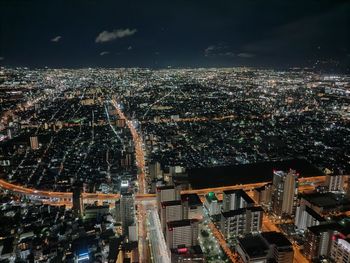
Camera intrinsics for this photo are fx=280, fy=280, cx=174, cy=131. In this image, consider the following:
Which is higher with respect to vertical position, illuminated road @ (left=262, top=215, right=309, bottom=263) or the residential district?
the residential district

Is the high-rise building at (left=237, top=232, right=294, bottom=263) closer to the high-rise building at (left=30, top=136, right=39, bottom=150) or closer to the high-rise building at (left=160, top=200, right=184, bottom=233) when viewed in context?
the high-rise building at (left=160, top=200, right=184, bottom=233)

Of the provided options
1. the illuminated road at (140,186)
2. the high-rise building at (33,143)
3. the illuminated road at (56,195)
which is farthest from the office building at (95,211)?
the high-rise building at (33,143)

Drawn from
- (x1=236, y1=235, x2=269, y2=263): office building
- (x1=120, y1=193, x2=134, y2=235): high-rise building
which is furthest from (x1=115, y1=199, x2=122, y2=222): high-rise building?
(x1=236, y1=235, x2=269, y2=263): office building

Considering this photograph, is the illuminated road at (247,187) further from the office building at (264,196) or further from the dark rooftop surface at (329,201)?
the dark rooftop surface at (329,201)

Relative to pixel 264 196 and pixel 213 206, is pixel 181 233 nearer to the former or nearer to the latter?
pixel 213 206

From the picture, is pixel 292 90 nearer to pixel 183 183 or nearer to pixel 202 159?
pixel 202 159

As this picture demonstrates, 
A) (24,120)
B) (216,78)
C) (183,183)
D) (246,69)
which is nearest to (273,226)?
(183,183)
